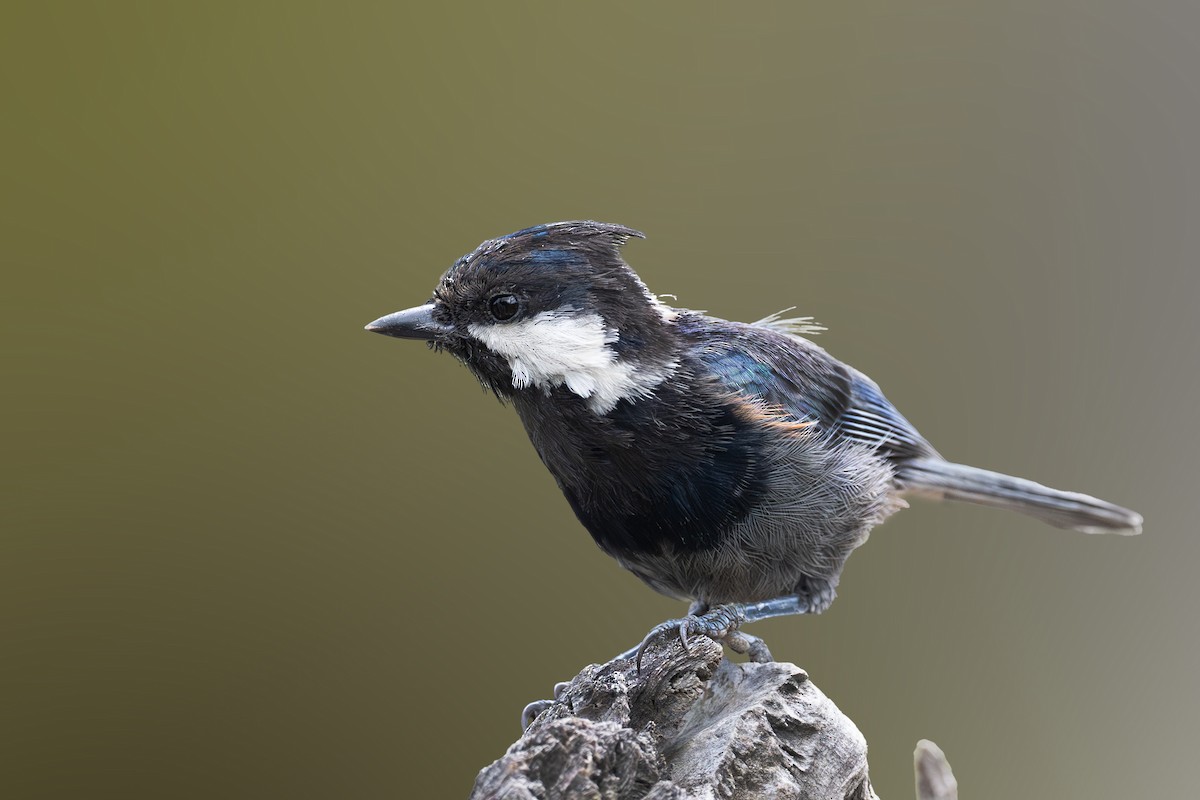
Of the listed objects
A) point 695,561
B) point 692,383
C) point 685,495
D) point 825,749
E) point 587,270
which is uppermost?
point 587,270

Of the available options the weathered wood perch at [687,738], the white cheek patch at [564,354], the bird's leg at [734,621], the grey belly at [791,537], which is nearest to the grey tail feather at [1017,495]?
the grey belly at [791,537]

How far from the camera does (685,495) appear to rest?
2504 mm

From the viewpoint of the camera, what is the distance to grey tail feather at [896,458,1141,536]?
2885mm

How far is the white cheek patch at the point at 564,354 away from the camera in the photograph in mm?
2438

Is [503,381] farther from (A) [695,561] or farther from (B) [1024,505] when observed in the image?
(B) [1024,505]

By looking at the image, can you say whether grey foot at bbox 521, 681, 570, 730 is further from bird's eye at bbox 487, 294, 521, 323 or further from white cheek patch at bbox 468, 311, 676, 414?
bird's eye at bbox 487, 294, 521, 323

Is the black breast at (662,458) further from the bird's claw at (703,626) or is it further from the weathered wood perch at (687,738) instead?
the weathered wood perch at (687,738)

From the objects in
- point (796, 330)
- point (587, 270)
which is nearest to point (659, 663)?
point (587, 270)

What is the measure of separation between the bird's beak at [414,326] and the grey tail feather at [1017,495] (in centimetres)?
127

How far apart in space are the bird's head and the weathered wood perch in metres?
0.61

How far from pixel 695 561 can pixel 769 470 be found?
270 mm

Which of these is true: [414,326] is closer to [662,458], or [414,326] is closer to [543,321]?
[543,321]

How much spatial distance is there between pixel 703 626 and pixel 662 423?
1.53 feet

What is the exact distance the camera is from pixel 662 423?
98.0 inches
